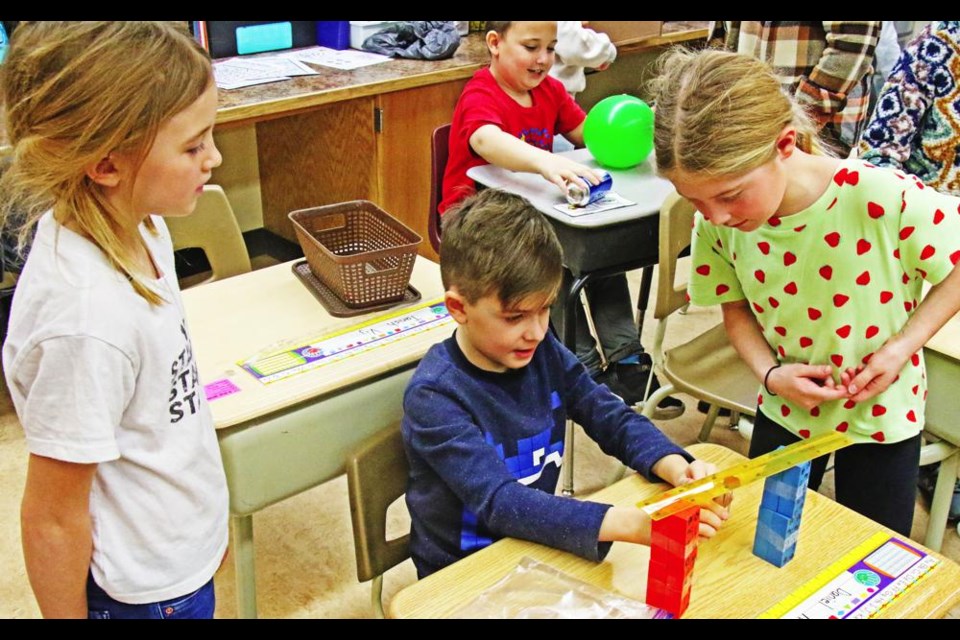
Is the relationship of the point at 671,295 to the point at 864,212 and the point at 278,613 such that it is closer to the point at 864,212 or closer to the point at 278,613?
the point at 864,212

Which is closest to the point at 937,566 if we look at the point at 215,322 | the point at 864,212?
the point at 864,212

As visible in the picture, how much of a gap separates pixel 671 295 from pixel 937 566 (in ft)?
3.47

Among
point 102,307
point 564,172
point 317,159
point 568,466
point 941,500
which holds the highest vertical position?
point 102,307

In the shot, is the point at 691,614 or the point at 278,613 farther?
the point at 278,613

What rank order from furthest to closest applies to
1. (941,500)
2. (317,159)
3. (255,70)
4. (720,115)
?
(317,159), (255,70), (941,500), (720,115)

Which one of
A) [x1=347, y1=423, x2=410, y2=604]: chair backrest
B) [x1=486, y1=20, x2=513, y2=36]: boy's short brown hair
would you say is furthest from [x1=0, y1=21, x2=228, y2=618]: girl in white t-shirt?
[x1=486, y1=20, x2=513, y2=36]: boy's short brown hair

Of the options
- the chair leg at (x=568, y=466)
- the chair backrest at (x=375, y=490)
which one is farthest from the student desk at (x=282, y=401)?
the chair leg at (x=568, y=466)

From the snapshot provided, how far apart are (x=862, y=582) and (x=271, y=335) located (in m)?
1.02

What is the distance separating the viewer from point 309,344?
5.38 feet

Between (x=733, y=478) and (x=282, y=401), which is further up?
(x=733, y=478)

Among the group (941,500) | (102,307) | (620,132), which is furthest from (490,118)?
(102,307)

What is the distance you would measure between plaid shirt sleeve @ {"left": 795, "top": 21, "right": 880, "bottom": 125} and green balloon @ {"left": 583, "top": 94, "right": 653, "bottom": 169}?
1.31 feet

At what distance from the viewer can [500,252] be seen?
1.29 meters

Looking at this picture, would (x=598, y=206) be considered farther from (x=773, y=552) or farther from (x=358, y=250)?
(x=773, y=552)
